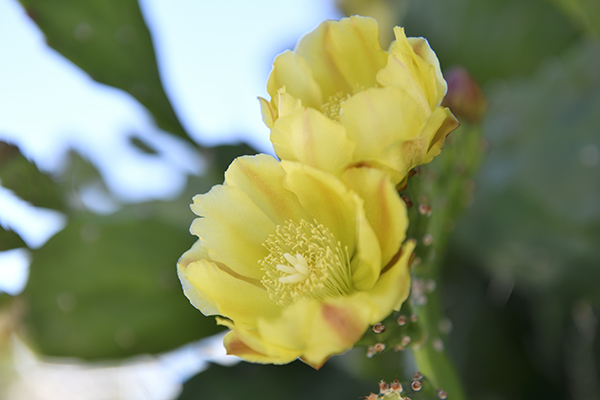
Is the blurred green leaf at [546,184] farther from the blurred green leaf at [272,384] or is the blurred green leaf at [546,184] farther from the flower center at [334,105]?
the flower center at [334,105]

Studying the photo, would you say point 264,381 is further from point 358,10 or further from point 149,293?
point 358,10

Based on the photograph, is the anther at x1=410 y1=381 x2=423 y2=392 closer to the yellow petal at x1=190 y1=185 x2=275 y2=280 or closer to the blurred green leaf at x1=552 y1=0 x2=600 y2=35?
the yellow petal at x1=190 y1=185 x2=275 y2=280

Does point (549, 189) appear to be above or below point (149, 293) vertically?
above

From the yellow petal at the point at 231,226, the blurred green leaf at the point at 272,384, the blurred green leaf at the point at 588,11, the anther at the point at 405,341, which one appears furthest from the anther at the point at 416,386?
the blurred green leaf at the point at 588,11

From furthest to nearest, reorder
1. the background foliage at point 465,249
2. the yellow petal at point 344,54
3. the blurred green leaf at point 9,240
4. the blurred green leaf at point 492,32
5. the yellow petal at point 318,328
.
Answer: the blurred green leaf at point 492,32 < the background foliage at point 465,249 < the blurred green leaf at point 9,240 < the yellow petal at point 344,54 < the yellow petal at point 318,328

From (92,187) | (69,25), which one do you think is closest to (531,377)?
(69,25)

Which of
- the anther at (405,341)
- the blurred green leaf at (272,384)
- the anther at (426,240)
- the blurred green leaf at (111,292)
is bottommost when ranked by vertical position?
the blurred green leaf at (272,384)

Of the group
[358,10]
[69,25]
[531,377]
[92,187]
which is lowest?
[531,377]
